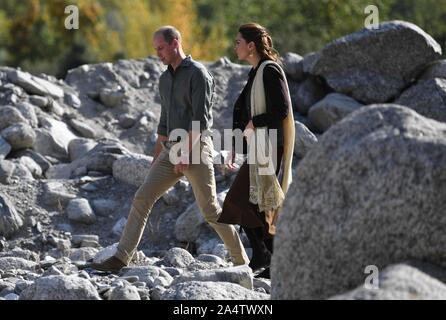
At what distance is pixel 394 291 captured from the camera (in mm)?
4891

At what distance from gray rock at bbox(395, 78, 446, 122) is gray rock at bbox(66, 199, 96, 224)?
4.12 metres

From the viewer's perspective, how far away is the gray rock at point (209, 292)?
604cm

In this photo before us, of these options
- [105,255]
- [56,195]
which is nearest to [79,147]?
[56,195]

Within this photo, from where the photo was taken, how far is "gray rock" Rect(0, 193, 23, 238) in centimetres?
1042

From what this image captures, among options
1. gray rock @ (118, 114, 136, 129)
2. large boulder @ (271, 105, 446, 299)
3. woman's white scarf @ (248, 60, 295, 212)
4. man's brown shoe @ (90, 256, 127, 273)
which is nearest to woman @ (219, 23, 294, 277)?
woman's white scarf @ (248, 60, 295, 212)

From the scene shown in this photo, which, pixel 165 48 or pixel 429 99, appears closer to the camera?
pixel 165 48

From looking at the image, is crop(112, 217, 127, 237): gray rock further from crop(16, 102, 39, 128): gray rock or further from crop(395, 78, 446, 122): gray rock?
crop(395, 78, 446, 122): gray rock

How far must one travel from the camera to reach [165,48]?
7613 millimetres

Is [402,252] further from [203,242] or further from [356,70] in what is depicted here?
[356,70]

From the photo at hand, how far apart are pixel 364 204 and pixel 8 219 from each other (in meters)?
5.87

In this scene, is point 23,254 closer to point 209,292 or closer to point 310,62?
point 209,292

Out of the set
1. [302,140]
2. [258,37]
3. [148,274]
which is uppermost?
[258,37]

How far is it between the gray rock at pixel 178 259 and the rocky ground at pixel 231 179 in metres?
0.02
